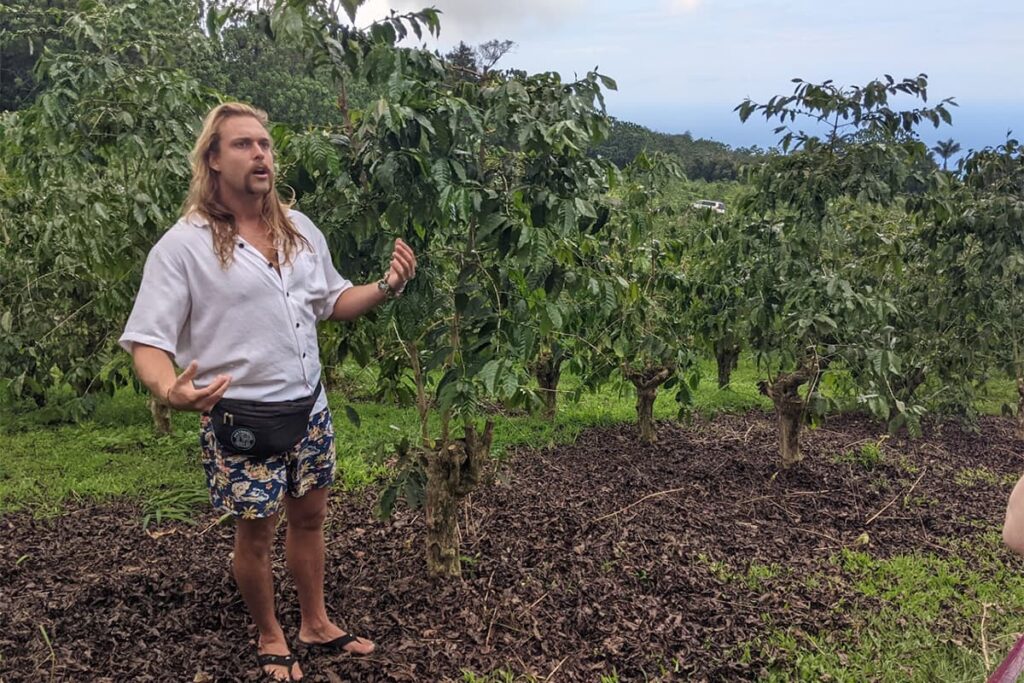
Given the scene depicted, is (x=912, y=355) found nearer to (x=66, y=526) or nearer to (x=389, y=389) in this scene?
(x=389, y=389)

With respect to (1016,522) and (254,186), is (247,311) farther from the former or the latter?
(1016,522)

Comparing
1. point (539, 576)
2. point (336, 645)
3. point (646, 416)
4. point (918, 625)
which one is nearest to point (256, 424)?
point (336, 645)

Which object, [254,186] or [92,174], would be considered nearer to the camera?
[254,186]

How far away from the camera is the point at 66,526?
3.78 m

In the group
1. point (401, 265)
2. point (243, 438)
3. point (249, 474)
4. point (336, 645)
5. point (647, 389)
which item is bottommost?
point (336, 645)

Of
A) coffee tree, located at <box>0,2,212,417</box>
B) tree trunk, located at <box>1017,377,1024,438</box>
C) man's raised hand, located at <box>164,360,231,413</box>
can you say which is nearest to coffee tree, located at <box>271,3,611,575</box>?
man's raised hand, located at <box>164,360,231,413</box>

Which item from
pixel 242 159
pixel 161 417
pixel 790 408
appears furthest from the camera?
pixel 161 417

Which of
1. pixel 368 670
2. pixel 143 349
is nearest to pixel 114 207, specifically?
pixel 143 349

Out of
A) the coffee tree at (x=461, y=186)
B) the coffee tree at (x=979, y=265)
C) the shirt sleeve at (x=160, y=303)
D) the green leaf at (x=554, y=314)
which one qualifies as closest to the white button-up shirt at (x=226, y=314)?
the shirt sleeve at (x=160, y=303)

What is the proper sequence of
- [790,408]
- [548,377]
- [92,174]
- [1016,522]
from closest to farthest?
1. [1016,522]
2. [92,174]
3. [790,408]
4. [548,377]

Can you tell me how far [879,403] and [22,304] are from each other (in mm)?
4738

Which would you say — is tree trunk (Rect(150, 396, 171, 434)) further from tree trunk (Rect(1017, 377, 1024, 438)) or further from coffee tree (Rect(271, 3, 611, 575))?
tree trunk (Rect(1017, 377, 1024, 438))

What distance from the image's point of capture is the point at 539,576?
3.25 m

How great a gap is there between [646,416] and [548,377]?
0.76 m
